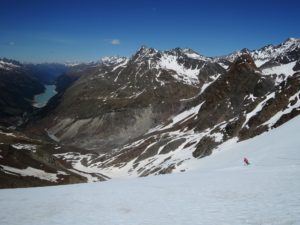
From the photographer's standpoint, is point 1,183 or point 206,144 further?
point 206,144

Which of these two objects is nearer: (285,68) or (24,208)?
(24,208)

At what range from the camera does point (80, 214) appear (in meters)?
18.2

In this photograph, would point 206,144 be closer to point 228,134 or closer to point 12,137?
point 228,134

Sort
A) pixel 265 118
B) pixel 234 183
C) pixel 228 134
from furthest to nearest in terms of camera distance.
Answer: pixel 228 134 < pixel 265 118 < pixel 234 183

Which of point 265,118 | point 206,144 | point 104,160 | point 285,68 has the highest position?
point 285,68

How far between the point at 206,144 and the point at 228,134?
5.78 metres

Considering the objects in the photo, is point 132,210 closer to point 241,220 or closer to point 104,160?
point 241,220

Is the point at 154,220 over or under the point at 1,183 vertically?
over

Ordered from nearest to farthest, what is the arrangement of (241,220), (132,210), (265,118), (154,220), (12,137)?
(241,220) < (154,220) < (132,210) < (265,118) < (12,137)

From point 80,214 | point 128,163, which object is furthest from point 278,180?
point 128,163

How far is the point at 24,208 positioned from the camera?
20469mm

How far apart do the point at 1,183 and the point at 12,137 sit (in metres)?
112

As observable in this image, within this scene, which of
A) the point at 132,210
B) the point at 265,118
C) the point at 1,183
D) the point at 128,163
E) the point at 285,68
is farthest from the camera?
the point at 285,68

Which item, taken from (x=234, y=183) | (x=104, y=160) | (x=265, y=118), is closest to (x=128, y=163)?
(x=104, y=160)
